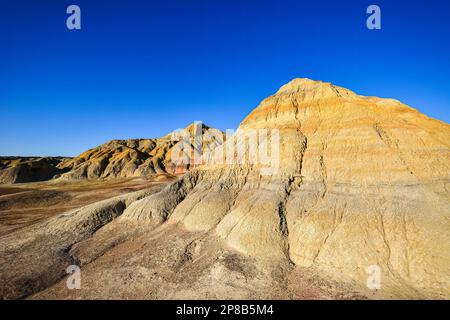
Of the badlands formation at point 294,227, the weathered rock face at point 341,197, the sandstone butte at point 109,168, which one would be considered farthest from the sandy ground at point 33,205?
the sandstone butte at point 109,168

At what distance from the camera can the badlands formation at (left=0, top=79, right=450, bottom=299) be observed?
13.6 metres

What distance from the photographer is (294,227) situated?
17594 millimetres

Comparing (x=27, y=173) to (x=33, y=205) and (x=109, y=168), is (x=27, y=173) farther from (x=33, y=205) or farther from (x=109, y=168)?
(x=33, y=205)

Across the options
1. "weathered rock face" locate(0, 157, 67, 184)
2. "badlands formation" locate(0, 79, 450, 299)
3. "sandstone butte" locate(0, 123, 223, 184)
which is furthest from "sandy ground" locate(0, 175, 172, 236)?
"weathered rock face" locate(0, 157, 67, 184)

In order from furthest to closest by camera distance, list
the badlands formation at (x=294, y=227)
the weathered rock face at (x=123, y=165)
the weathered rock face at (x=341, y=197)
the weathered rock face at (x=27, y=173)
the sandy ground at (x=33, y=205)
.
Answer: the weathered rock face at (x=123, y=165), the weathered rock face at (x=27, y=173), the sandy ground at (x=33, y=205), the weathered rock face at (x=341, y=197), the badlands formation at (x=294, y=227)

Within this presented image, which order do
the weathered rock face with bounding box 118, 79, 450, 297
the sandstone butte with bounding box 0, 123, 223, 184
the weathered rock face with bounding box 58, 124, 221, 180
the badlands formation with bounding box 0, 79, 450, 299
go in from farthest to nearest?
the weathered rock face with bounding box 58, 124, 221, 180 < the sandstone butte with bounding box 0, 123, 223, 184 < the weathered rock face with bounding box 118, 79, 450, 297 < the badlands formation with bounding box 0, 79, 450, 299

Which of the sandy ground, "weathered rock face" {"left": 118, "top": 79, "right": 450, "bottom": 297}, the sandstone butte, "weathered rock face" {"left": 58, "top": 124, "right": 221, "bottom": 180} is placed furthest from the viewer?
"weathered rock face" {"left": 58, "top": 124, "right": 221, "bottom": 180}

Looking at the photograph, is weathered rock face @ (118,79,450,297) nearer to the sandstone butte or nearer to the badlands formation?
the badlands formation

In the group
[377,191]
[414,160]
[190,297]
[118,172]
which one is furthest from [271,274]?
[118,172]

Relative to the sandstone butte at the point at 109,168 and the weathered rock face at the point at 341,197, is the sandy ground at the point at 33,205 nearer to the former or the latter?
the weathered rock face at the point at 341,197

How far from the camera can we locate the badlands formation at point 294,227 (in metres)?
13.6

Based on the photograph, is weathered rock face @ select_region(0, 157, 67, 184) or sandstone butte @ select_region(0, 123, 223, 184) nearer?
weathered rock face @ select_region(0, 157, 67, 184)

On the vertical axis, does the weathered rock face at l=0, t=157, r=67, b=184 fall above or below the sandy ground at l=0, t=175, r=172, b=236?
above
